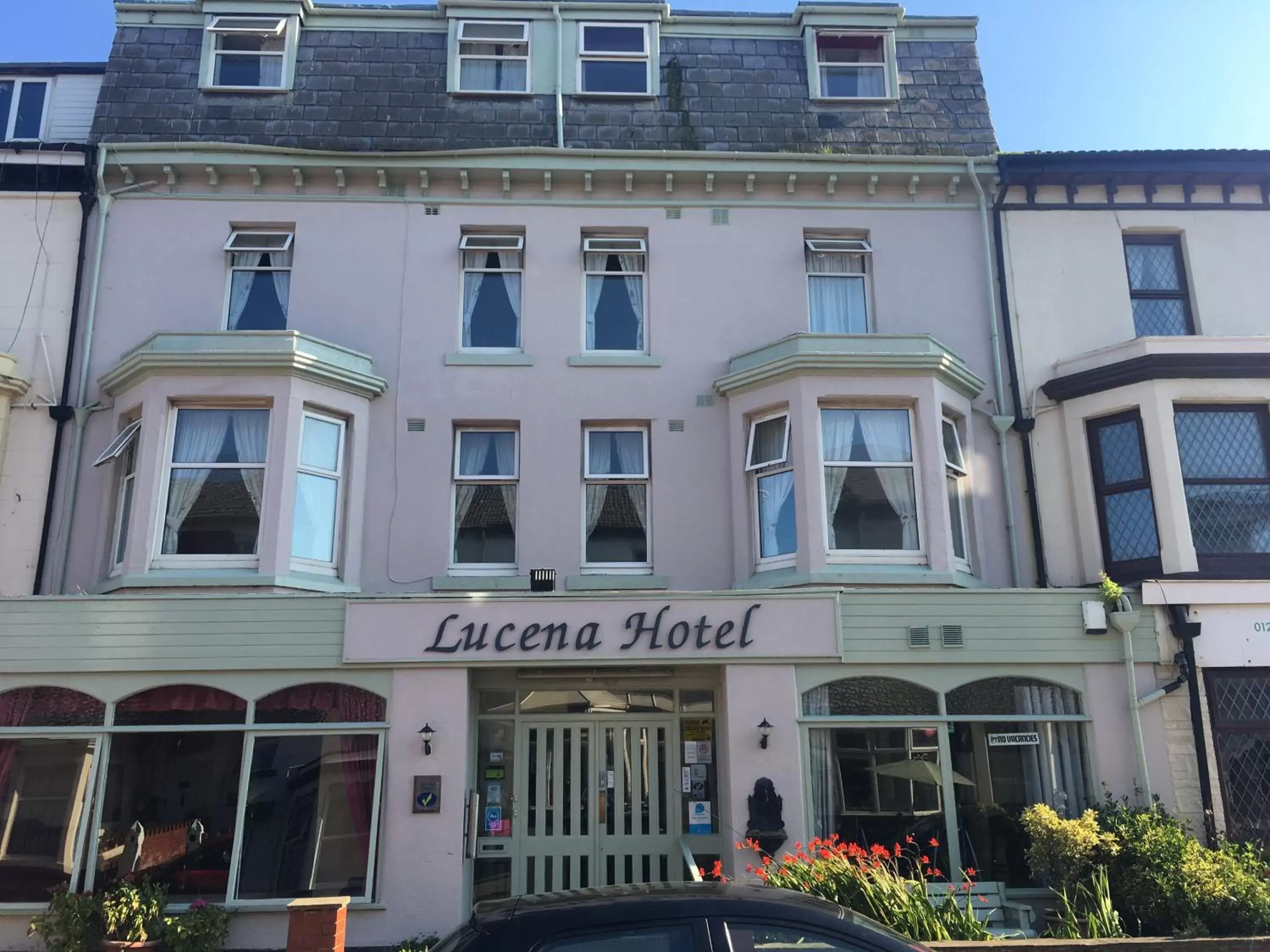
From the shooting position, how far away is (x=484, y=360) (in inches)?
503

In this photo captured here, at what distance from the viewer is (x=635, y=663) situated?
11.0 meters

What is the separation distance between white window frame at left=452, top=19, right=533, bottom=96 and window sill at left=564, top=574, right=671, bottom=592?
7070 mm

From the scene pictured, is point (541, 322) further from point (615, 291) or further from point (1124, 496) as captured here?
point (1124, 496)

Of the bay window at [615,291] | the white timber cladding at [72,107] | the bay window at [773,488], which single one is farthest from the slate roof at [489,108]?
the bay window at [773,488]

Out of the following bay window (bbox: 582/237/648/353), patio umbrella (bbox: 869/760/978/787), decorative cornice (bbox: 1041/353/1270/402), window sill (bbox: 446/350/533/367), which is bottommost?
patio umbrella (bbox: 869/760/978/787)

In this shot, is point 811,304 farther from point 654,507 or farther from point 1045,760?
point 1045,760

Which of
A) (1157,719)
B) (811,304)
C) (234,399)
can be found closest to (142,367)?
(234,399)

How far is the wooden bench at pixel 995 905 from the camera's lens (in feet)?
32.2

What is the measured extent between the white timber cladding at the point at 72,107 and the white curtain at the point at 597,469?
8.55m

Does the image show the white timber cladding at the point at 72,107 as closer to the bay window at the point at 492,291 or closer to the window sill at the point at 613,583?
the bay window at the point at 492,291

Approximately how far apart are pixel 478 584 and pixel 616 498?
81.4 inches

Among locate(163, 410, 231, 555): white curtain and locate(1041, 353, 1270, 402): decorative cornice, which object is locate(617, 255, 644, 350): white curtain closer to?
locate(163, 410, 231, 555): white curtain

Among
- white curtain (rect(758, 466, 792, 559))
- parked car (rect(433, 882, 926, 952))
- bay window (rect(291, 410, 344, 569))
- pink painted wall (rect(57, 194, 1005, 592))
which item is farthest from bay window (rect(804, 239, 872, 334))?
parked car (rect(433, 882, 926, 952))

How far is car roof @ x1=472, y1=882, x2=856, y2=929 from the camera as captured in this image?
4.95 metres
